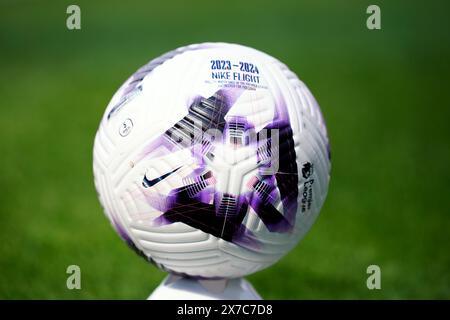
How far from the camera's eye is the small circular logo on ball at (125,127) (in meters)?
3.40

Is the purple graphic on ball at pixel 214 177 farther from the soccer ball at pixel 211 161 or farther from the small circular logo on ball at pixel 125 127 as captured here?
the small circular logo on ball at pixel 125 127

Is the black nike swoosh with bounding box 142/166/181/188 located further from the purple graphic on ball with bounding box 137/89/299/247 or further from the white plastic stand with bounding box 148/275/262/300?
the white plastic stand with bounding box 148/275/262/300

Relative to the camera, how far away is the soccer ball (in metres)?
3.29

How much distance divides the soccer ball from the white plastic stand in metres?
0.17

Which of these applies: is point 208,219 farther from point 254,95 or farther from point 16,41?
point 16,41

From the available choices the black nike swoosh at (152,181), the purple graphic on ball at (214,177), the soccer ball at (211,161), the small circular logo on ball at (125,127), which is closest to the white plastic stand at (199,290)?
the soccer ball at (211,161)

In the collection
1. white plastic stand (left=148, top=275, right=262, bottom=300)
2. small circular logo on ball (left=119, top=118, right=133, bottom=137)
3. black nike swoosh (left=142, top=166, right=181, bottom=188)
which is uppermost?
small circular logo on ball (left=119, top=118, right=133, bottom=137)

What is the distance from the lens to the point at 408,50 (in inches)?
562

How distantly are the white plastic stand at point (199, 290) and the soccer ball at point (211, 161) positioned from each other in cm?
17

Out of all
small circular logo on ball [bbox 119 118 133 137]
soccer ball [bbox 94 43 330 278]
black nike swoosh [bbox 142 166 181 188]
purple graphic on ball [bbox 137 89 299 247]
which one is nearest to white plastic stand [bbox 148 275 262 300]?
soccer ball [bbox 94 43 330 278]

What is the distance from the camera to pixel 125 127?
342 cm

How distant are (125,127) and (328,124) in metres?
6.63

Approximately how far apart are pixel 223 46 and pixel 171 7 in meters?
14.9

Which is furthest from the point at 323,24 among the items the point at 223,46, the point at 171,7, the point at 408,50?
Answer: the point at 223,46
